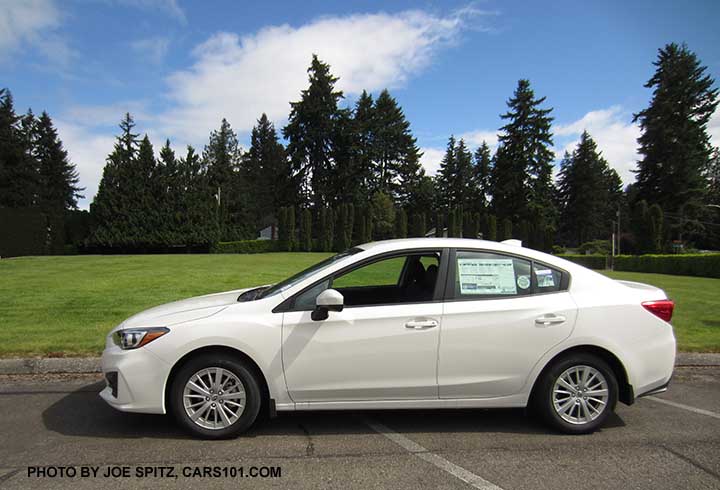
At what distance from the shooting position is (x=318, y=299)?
363 centimetres

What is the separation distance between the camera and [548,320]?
3846mm

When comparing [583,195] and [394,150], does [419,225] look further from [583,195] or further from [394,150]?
[583,195]

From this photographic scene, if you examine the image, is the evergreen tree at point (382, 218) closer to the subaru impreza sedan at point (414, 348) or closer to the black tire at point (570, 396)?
the subaru impreza sedan at point (414, 348)

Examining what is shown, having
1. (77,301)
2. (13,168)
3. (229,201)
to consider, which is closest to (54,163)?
(13,168)

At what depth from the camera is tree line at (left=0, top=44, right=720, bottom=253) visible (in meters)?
38.2

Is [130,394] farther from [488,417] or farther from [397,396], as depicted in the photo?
[488,417]

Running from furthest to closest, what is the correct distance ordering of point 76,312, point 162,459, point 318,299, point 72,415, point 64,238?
point 64,238, point 76,312, point 72,415, point 318,299, point 162,459

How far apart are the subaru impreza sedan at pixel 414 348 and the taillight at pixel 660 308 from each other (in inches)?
0.4

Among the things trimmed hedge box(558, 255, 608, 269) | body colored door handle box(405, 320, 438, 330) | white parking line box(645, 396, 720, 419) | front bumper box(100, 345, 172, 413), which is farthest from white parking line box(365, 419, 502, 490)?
trimmed hedge box(558, 255, 608, 269)

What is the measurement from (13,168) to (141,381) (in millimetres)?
63273

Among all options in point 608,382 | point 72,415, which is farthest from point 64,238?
point 608,382

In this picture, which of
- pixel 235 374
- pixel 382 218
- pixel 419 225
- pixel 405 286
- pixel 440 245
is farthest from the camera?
pixel 382 218

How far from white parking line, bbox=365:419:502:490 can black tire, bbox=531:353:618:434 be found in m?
1.08

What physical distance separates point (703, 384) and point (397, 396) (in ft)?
13.3
